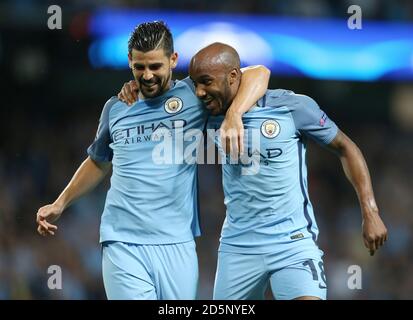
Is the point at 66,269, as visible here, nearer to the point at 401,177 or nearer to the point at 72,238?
the point at 72,238

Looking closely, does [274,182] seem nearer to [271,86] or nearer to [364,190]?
[364,190]

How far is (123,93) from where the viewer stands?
5.10 m

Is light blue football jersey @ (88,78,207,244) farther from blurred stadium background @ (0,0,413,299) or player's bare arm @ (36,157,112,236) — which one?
blurred stadium background @ (0,0,413,299)

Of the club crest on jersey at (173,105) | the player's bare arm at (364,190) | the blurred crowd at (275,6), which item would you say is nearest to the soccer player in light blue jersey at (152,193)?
the club crest on jersey at (173,105)

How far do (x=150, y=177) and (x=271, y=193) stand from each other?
644 mm

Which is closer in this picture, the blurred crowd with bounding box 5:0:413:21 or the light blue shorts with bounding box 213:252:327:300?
the light blue shorts with bounding box 213:252:327:300

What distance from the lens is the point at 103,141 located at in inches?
203

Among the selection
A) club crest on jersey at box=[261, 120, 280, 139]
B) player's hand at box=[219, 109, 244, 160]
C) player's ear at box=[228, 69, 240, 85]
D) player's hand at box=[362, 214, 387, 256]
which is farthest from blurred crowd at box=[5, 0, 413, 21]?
player's hand at box=[362, 214, 387, 256]

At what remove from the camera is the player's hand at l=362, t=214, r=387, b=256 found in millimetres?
4738

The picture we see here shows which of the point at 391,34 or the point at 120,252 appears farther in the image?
the point at 391,34

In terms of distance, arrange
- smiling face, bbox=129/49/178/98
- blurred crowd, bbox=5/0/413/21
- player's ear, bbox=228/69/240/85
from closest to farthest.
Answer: smiling face, bbox=129/49/178/98
player's ear, bbox=228/69/240/85
blurred crowd, bbox=5/0/413/21

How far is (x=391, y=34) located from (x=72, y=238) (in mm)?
5428

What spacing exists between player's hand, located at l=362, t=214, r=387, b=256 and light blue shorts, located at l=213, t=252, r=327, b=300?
30cm
